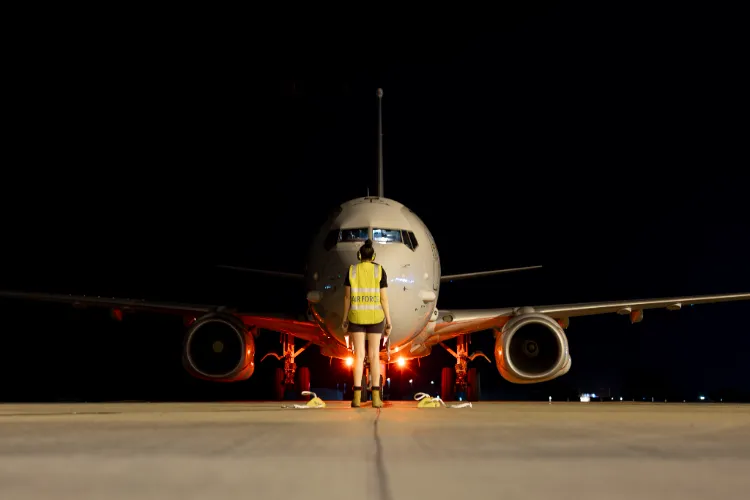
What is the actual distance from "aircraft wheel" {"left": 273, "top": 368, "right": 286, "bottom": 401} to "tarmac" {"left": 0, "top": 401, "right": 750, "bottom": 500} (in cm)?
1264

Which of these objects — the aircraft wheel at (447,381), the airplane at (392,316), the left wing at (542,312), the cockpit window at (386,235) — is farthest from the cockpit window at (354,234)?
the aircraft wheel at (447,381)

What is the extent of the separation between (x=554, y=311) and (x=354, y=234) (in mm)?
5375

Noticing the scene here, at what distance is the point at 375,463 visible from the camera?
330 cm

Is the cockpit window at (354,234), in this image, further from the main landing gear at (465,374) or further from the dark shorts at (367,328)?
the main landing gear at (465,374)

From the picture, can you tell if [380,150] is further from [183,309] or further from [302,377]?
[183,309]

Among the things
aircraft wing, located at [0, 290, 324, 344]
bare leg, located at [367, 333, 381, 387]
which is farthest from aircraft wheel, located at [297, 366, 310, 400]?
bare leg, located at [367, 333, 381, 387]

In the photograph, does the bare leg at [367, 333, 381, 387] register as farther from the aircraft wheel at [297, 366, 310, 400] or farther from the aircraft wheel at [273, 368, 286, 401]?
the aircraft wheel at [297, 366, 310, 400]

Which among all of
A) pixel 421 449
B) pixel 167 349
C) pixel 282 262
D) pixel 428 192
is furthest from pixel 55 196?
pixel 421 449

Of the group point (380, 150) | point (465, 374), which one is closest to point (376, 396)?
point (465, 374)

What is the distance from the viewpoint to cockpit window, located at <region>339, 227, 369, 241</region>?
13.2m

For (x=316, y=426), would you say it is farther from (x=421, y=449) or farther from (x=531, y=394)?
(x=531, y=394)

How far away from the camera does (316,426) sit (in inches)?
225

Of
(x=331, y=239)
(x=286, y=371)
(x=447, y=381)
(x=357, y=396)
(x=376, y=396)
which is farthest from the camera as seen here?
(x=447, y=381)

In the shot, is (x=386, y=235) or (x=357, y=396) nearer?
(x=357, y=396)
